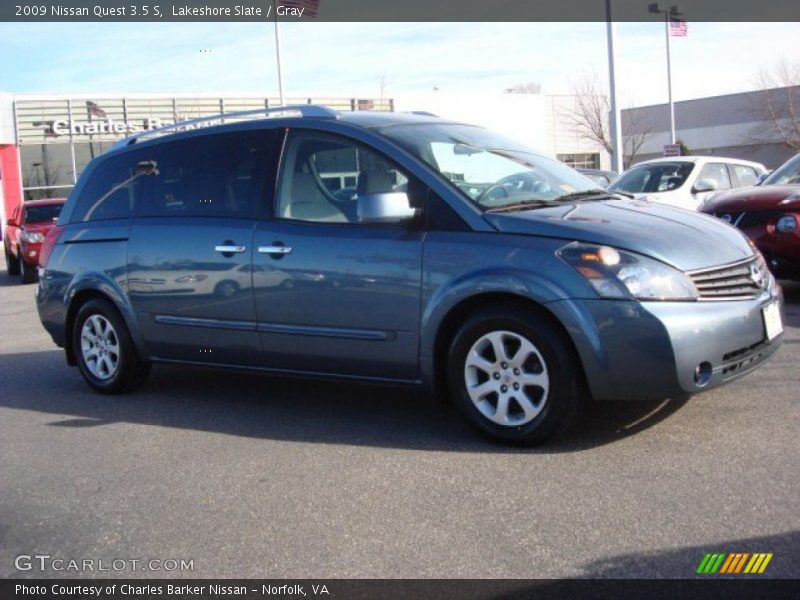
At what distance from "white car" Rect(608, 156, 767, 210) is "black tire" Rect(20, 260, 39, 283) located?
11.2 metres

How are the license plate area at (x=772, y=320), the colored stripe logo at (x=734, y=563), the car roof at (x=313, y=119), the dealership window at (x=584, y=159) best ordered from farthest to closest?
1. the dealership window at (x=584, y=159)
2. the car roof at (x=313, y=119)
3. the license plate area at (x=772, y=320)
4. the colored stripe logo at (x=734, y=563)

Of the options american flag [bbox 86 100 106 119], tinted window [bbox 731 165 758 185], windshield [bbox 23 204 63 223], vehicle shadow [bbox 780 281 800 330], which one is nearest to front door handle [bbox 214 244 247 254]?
vehicle shadow [bbox 780 281 800 330]

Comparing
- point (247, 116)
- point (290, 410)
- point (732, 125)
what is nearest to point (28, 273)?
point (247, 116)

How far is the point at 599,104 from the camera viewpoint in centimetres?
5019

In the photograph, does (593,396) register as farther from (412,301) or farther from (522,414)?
(412,301)

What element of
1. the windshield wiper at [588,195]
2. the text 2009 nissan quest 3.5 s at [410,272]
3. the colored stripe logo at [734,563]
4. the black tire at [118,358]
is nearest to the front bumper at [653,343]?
the text 2009 nissan quest 3.5 s at [410,272]

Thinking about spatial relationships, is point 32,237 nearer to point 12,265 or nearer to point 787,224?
point 12,265

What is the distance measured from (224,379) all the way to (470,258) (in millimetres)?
3161

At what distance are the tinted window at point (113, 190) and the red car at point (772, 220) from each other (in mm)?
5379

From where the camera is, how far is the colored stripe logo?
3477 mm

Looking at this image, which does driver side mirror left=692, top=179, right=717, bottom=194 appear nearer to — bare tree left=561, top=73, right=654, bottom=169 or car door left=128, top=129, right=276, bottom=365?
car door left=128, top=129, right=276, bottom=365

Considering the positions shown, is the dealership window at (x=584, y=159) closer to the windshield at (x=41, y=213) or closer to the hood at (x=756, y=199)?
the windshield at (x=41, y=213)

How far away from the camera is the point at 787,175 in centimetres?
993
